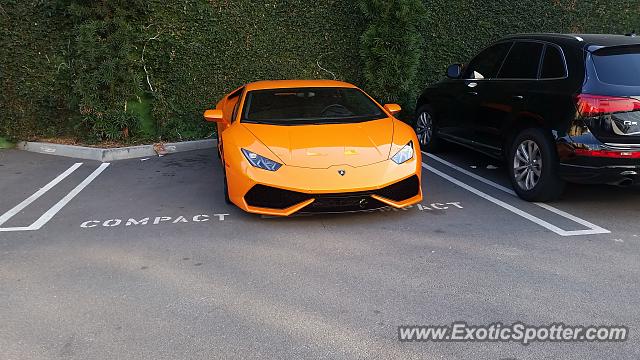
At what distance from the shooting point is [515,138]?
19.1 feet

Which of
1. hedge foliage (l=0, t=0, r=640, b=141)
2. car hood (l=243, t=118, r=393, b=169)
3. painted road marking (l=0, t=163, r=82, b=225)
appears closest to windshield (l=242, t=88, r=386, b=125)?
car hood (l=243, t=118, r=393, b=169)

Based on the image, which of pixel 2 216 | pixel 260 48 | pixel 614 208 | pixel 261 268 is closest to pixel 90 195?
pixel 2 216

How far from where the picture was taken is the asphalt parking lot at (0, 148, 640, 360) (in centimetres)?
298

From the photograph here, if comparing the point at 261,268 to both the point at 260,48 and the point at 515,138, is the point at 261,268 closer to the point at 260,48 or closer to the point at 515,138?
the point at 515,138

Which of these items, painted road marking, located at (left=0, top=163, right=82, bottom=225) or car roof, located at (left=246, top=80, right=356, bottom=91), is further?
car roof, located at (left=246, top=80, right=356, bottom=91)

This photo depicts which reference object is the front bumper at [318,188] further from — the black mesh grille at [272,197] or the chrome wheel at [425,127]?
the chrome wheel at [425,127]

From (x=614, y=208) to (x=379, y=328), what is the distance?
352 centimetres

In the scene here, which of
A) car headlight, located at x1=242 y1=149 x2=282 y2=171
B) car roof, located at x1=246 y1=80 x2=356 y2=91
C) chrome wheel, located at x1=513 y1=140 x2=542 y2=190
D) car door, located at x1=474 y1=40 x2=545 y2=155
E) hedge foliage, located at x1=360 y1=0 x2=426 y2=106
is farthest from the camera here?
hedge foliage, located at x1=360 y1=0 x2=426 y2=106

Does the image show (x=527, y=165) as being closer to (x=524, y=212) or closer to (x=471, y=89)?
(x=524, y=212)

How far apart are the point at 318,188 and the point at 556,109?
2457mm

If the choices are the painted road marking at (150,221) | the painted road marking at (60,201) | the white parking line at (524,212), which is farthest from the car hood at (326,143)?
the painted road marking at (60,201)

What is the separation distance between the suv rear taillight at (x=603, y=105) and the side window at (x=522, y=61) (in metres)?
0.91

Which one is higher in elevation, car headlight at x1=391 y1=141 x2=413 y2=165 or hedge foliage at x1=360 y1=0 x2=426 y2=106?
hedge foliage at x1=360 y1=0 x2=426 y2=106

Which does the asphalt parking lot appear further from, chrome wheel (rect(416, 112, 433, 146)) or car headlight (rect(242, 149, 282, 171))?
chrome wheel (rect(416, 112, 433, 146))
